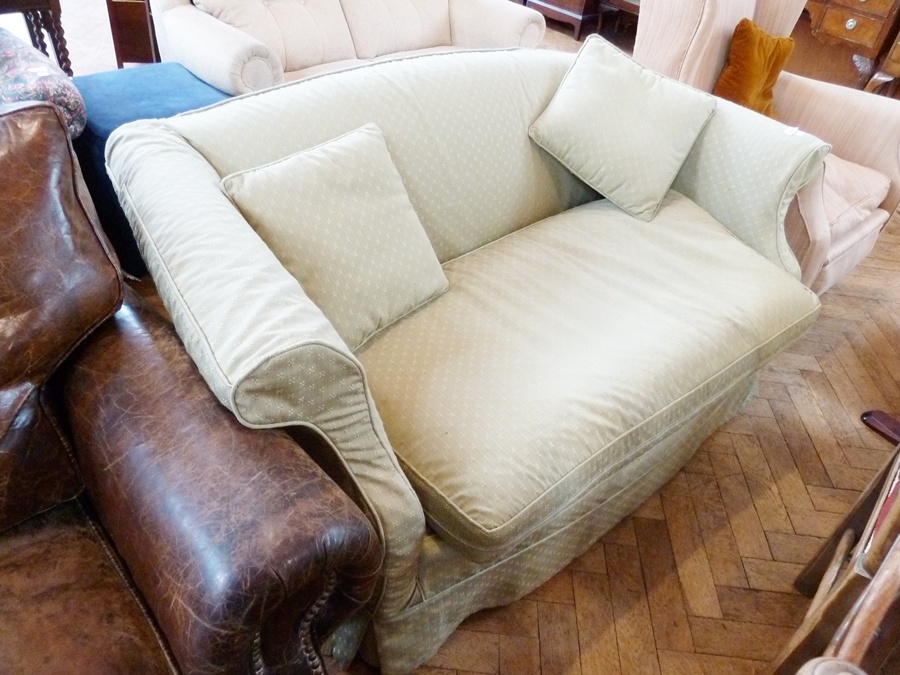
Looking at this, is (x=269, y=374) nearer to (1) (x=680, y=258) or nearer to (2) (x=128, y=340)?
(2) (x=128, y=340)

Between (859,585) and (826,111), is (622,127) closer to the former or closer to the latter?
(826,111)

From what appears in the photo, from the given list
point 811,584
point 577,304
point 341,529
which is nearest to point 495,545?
point 341,529

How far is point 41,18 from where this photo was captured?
7.59 feet

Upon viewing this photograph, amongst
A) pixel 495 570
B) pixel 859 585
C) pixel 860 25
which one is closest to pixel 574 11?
pixel 860 25

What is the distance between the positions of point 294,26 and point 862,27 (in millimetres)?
2424

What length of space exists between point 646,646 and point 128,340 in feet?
3.48

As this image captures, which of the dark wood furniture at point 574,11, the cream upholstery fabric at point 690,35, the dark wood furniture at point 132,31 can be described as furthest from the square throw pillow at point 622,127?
the dark wood furniture at point 574,11

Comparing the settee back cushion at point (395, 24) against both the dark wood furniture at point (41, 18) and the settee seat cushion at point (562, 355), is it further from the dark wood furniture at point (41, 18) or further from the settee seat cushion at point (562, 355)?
the settee seat cushion at point (562, 355)

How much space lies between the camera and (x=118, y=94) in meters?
1.96

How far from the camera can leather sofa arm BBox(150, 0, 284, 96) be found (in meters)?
1.96

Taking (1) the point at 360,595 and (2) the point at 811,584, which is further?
(2) the point at 811,584

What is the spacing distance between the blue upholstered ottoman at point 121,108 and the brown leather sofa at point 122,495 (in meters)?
0.98

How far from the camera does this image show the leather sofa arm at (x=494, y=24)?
8.20ft

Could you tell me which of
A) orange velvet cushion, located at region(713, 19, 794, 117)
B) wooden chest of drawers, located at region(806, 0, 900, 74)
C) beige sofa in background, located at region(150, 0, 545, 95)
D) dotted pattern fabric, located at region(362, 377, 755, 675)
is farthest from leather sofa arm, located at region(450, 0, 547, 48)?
dotted pattern fabric, located at region(362, 377, 755, 675)
